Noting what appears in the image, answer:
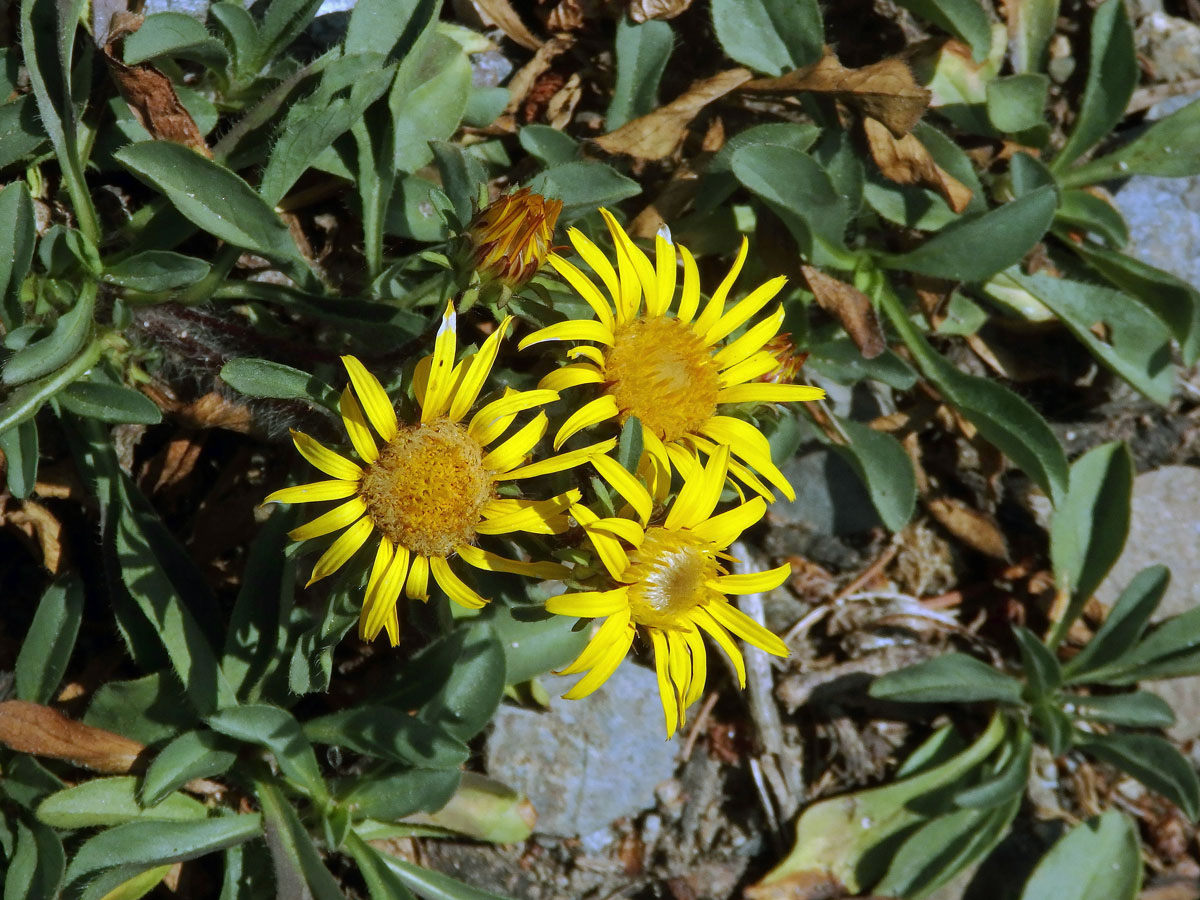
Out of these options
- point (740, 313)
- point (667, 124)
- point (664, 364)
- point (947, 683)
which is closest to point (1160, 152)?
point (667, 124)

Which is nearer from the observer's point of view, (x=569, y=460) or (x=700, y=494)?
(x=569, y=460)

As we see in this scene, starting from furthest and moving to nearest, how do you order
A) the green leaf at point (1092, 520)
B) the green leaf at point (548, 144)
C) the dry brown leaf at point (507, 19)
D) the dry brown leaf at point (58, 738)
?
the green leaf at point (1092, 520) < the dry brown leaf at point (507, 19) < the green leaf at point (548, 144) < the dry brown leaf at point (58, 738)

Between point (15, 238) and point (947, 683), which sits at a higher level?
point (15, 238)

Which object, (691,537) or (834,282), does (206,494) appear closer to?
(691,537)

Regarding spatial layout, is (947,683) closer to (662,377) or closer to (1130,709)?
(1130,709)

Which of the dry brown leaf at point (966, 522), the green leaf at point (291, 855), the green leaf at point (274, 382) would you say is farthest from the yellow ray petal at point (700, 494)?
the dry brown leaf at point (966, 522)

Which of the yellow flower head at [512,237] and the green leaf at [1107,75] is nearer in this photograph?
the yellow flower head at [512,237]

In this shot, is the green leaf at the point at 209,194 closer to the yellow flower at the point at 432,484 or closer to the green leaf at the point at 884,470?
the yellow flower at the point at 432,484
